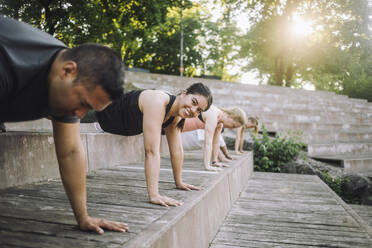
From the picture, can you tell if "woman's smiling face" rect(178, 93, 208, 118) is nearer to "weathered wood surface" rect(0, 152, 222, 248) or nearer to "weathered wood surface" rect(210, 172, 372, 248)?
"weathered wood surface" rect(0, 152, 222, 248)

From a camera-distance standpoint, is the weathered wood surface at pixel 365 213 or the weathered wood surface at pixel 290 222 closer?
the weathered wood surface at pixel 290 222

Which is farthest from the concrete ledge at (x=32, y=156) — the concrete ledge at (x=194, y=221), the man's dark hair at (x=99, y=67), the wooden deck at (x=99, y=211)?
the man's dark hair at (x=99, y=67)

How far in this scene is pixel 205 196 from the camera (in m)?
2.69

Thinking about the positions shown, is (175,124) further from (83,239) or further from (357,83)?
(357,83)

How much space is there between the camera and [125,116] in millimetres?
3213

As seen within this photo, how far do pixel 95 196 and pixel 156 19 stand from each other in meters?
7.68

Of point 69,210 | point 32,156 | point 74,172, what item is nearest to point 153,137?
point 69,210

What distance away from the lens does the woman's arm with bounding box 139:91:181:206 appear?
89.5 inches

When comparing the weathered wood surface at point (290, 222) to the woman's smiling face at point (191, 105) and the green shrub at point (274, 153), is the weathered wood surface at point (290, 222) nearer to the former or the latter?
the woman's smiling face at point (191, 105)

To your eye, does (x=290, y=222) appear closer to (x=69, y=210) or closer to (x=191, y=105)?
(x=191, y=105)

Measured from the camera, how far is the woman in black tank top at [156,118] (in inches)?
94.0

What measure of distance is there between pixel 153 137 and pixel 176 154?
0.46 metres

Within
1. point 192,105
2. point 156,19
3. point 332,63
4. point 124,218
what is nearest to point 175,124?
point 192,105

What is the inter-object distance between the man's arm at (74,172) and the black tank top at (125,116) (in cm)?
134
